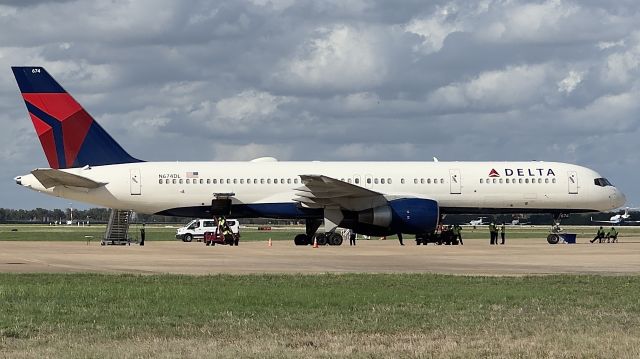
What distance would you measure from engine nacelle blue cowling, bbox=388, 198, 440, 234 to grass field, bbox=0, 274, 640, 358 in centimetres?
2485

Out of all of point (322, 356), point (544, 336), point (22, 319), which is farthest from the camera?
point (22, 319)

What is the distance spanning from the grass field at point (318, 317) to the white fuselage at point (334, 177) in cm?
2669

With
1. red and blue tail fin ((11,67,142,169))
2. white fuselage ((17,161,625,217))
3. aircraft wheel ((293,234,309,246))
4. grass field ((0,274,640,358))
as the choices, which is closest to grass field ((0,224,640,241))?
aircraft wheel ((293,234,309,246))

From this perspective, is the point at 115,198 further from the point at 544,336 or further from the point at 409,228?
the point at 544,336

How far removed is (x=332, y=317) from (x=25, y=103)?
122ft

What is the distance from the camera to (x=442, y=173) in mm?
52406

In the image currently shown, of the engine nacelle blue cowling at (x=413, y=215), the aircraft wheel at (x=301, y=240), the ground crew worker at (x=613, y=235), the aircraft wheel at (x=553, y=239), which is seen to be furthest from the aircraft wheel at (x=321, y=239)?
the ground crew worker at (x=613, y=235)

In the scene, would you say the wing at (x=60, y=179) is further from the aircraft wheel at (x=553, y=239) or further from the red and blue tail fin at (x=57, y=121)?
the aircraft wheel at (x=553, y=239)

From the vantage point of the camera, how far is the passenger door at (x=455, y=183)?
52156 millimetres

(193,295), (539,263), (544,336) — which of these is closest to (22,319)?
(193,295)

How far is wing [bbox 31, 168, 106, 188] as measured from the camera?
160 feet

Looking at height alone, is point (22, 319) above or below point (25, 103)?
below

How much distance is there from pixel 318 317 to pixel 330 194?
32929mm

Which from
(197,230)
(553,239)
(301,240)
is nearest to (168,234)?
(197,230)
